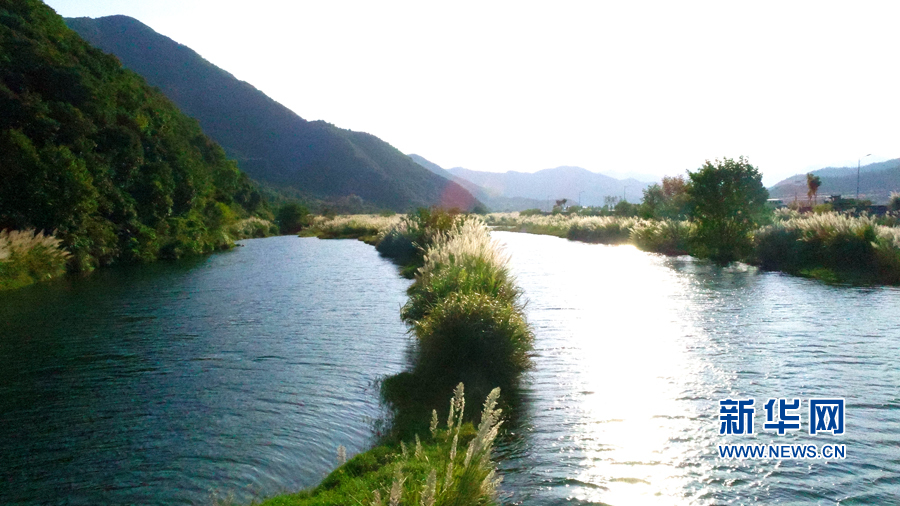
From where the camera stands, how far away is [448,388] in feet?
25.8

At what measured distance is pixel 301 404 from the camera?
760cm

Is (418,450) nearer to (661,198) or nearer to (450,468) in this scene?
(450,468)

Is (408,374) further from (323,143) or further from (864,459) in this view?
(323,143)

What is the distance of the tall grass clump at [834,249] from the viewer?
63.3 feet

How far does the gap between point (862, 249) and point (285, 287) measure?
20.1 metres

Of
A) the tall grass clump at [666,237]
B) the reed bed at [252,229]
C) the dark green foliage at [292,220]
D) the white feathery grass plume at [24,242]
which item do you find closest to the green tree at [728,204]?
the tall grass clump at [666,237]

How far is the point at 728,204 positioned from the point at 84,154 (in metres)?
27.9

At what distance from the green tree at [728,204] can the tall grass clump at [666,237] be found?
3819 millimetres

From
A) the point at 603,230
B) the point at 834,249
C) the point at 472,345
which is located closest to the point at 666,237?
the point at 603,230

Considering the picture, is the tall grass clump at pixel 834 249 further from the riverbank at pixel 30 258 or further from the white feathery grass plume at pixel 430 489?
the riverbank at pixel 30 258

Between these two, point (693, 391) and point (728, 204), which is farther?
point (728, 204)

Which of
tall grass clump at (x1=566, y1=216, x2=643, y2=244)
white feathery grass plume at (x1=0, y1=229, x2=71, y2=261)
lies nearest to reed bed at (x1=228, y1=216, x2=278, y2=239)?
tall grass clump at (x1=566, y1=216, x2=643, y2=244)

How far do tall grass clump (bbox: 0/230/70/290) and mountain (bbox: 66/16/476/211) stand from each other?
103475 millimetres

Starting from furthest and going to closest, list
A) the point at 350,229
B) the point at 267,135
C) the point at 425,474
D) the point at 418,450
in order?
the point at 267,135, the point at 350,229, the point at 418,450, the point at 425,474
